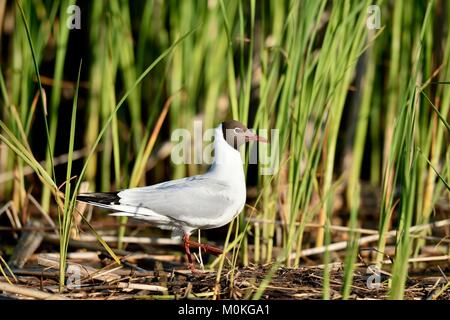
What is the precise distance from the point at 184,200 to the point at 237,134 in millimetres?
594

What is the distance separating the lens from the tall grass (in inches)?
203

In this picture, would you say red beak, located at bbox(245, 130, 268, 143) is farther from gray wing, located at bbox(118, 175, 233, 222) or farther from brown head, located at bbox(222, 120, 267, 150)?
gray wing, located at bbox(118, 175, 233, 222)

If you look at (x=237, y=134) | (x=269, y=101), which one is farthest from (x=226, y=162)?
(x=269, y=101)

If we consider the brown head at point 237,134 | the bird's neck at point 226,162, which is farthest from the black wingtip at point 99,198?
the brown head at point 237,134

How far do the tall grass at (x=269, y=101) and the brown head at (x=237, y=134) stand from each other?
0.14 m

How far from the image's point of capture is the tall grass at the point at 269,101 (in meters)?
5.16

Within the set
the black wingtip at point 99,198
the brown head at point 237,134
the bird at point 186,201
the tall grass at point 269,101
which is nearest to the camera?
the black wingtip at point 99,198

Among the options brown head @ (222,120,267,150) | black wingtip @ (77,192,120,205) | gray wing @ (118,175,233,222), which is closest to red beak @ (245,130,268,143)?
brown head @ (222,120,267,150)

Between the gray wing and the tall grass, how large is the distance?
9.8 inches

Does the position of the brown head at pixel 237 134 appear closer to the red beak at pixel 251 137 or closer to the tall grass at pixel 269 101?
the red beak at pixel 251 137

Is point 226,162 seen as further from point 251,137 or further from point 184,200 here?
point 184,200

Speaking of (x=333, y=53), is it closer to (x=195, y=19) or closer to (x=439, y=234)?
(x=195, y=19)

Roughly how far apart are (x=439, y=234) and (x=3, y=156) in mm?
3736
